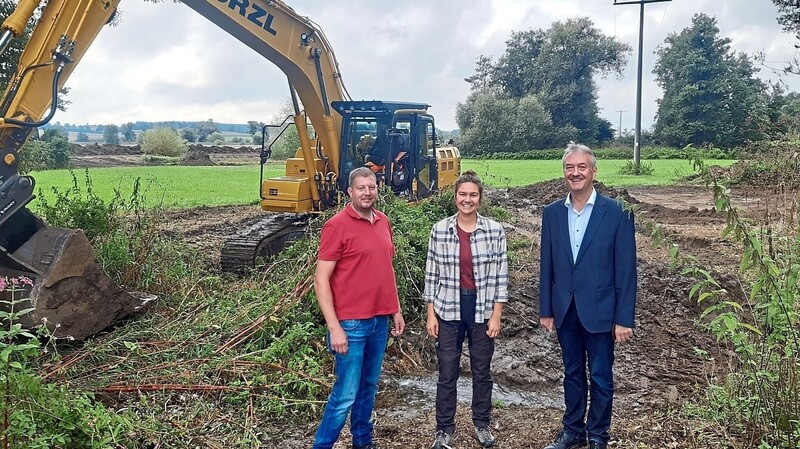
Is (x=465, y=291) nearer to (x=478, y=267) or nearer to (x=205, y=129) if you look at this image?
(x=478, y=267)

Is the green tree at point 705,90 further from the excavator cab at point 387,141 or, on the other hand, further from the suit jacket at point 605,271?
the suit jacket at point 605,271

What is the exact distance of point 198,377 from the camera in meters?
4.89

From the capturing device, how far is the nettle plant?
3.00m

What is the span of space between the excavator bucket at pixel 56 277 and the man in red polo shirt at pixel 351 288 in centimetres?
248

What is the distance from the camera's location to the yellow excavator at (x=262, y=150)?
537cm

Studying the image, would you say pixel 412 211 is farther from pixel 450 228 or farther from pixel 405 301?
pixel 450 228

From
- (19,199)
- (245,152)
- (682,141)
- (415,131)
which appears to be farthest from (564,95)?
(19,199)

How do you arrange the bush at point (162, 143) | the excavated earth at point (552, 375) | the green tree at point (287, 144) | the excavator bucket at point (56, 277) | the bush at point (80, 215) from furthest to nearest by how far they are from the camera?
the bush at point (162, 143)
the green tree at point (287, 144)
the bush at point (80, 215)
the excavator bucket at point (56, 277)
the excavated earth at point (552, 375)

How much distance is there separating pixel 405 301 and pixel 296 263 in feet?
3.97

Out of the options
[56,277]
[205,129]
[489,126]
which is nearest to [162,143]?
[489,126]

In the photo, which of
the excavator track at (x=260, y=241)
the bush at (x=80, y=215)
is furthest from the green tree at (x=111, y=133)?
the bush at (x=80, y=215)

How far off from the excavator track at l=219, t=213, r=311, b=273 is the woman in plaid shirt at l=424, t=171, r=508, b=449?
4.38 metres

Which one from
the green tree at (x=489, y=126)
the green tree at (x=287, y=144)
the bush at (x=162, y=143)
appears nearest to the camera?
the green tree at (x=287, y=144)

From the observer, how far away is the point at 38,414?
3.34 m
